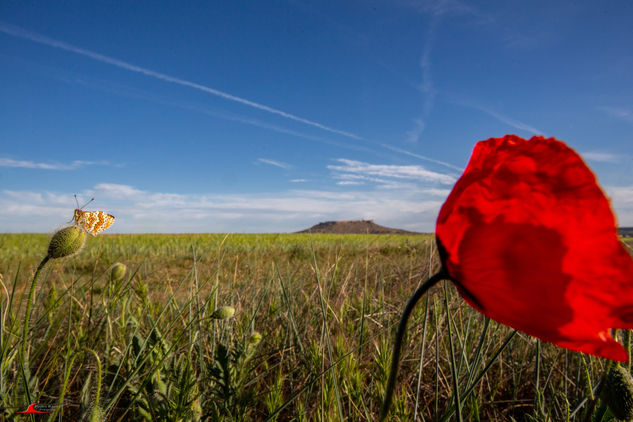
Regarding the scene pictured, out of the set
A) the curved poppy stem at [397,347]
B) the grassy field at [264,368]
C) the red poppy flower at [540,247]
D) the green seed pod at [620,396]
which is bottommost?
the grassy field at [264,368]

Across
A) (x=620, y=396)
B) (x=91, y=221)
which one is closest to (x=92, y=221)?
(x=91, y=221)

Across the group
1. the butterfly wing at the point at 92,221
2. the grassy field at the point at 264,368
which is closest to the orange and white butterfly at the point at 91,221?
the butterfly wing at the point at 92,221

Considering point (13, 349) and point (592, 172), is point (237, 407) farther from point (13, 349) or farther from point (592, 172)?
point (592, 172)

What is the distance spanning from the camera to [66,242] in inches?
39.8

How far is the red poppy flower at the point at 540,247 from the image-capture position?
451 mm

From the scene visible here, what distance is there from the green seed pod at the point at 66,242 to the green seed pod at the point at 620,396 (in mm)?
1147

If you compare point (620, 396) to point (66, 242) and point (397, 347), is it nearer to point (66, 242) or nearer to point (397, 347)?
point (397, 347)

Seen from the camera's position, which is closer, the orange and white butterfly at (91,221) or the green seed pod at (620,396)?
the green seed pod at (620,396)

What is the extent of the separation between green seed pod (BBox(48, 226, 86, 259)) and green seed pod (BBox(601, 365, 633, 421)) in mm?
1147

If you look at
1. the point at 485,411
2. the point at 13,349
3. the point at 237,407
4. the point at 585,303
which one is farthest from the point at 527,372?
the point at 13,349

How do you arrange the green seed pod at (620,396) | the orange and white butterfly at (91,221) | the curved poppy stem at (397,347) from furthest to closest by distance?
1. the orange and white butterfly at (91,221)
2. the green seed pod at (620,396)
3. the curved poppy stem at (397,347)

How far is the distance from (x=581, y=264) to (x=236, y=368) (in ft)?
3.35

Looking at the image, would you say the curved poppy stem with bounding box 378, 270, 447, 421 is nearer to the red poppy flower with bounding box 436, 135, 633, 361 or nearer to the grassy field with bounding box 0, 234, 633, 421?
the red poppy flower with bounding box 436, 135, 633, 361

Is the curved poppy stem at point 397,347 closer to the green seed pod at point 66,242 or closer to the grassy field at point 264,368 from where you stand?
the grassy field at point 264,368
